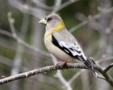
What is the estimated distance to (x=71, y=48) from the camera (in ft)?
19.6

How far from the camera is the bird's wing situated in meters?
5.85

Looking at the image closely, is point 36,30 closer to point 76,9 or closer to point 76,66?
point 76,9

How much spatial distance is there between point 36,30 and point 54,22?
3.68 m

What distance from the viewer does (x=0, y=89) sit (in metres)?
10.1

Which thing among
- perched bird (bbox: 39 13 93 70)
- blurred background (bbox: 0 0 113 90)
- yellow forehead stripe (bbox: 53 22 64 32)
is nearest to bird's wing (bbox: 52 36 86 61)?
perched bird (bbox: 39 13 93 70)

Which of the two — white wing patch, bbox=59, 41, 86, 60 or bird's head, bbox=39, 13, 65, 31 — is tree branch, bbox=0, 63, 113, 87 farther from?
bird's head, bbox=39, 13, 65, 31

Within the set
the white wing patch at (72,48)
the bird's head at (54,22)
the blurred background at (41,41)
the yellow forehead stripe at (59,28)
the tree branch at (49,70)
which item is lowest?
the tree branch at (49,70)

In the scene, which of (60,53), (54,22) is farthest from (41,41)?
(60,53)

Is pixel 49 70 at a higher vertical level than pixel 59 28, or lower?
lower

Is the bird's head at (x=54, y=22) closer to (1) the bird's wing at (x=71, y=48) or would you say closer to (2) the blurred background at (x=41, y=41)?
(1) the bird's wing at (x=71, y=48)

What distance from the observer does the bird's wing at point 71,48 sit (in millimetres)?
5852

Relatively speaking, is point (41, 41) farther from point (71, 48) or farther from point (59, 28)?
point (71, 48)

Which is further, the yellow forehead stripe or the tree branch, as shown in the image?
the yellow forehead stripe

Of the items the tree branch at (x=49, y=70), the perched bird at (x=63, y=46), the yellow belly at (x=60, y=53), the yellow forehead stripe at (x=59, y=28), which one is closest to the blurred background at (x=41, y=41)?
the yellow forehead stripe at (x=59, y=28)
